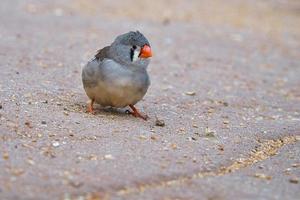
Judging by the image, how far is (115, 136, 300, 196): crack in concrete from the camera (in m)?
3.92

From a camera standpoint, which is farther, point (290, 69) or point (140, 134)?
point (290, 69)

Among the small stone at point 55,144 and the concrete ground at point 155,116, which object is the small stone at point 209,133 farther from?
the small stone at point 55,144

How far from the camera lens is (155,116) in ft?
18.6

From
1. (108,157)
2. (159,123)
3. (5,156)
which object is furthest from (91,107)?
(5,156)

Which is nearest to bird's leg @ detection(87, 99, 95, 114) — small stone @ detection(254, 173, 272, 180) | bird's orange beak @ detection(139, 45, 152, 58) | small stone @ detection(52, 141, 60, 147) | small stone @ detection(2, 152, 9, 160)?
bird's orange beak @ detection(139, 45, 152, 58)

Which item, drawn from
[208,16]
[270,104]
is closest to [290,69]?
[270,104]

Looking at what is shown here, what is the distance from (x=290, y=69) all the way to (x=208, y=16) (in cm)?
365

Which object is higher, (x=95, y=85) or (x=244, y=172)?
(x=95, y=85)

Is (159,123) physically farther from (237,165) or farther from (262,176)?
(262,176)

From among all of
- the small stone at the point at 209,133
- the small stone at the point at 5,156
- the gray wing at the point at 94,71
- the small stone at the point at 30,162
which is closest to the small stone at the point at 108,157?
the small stone at the point at 30,162

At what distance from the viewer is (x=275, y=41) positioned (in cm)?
1105

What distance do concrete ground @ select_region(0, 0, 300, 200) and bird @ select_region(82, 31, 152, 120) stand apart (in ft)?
0.62

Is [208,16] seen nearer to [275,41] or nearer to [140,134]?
[275,41]

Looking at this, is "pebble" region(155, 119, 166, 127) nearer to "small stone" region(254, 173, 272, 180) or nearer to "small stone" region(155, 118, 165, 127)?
"small stone" region(155, 118, 165, 127)
